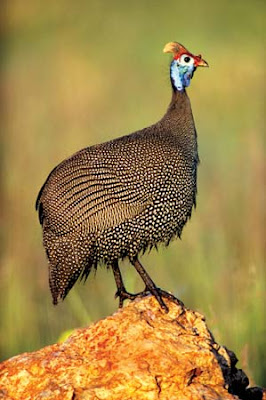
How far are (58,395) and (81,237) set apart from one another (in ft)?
3.77

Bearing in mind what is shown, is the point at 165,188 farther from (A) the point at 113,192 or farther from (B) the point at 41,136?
(B) the point at 41,136

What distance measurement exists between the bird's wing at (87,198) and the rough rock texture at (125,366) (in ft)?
2.42

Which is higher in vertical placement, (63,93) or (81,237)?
(63,93)

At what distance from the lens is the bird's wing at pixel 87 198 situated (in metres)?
4.28

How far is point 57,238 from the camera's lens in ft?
14.3

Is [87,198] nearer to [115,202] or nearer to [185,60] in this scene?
[115,202]

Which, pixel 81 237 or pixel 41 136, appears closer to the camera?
pixel 81 237

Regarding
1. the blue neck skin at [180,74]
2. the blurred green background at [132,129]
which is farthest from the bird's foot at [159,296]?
the blue neck skin at [180,74]

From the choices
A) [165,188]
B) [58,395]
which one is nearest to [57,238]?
[165,188]

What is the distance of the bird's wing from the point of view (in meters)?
4.28

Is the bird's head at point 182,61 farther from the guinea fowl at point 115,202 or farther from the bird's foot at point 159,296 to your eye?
the bird's foot at point 159,296

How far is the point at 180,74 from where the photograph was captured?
452 cm

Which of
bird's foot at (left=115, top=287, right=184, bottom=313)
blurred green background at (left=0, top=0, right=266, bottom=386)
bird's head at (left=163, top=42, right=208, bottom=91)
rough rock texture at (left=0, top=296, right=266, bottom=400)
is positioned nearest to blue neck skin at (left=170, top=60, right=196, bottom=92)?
bird's head at (left=163, top=42, right=208, bottom=91)

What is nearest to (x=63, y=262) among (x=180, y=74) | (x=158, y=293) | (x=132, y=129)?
(x=158, y=293)
